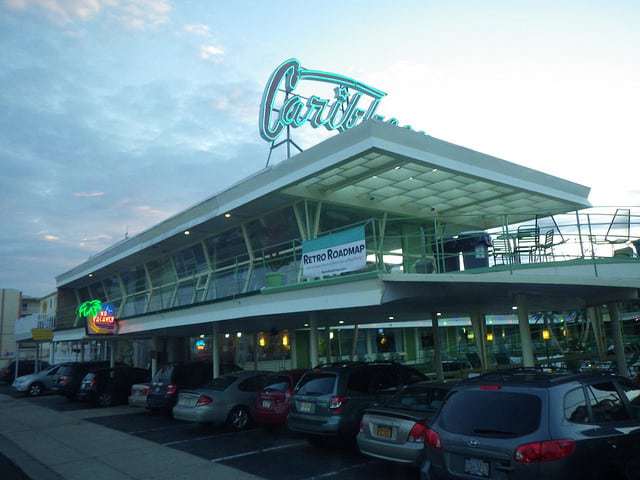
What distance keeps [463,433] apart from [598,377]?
187 centimetres

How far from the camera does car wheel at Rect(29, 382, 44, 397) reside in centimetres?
2681

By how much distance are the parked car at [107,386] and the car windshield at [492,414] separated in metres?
18.5

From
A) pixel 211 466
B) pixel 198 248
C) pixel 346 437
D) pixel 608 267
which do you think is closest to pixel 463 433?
pixel 346 437

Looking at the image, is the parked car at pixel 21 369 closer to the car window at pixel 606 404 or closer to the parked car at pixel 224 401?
the parked car at pixel 224 401

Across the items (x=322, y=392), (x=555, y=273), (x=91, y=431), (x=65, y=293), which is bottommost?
(x=91, y=431)

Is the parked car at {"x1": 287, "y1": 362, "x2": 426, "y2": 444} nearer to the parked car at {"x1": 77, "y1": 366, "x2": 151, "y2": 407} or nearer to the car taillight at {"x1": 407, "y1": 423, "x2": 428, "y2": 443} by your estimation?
the car taillight at {"x1": 407, "y1": 423, "x2": 428, "y2": 443}

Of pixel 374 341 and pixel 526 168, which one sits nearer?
pixel 526 168

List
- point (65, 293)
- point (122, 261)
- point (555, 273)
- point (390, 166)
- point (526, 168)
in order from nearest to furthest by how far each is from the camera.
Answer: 1. point (555, 273)
2. point (390, 166)
3. point (526, 168)
4. point (122, 261)
5. point (65, 293)

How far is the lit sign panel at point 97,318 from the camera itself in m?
23.9

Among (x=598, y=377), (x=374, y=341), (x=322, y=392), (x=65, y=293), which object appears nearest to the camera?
(x=598, y=377)

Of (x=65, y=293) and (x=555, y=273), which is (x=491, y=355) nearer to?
(x=555, y=273)

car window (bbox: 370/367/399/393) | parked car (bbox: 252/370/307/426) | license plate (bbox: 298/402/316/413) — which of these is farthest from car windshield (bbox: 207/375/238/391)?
car window (bbox: 370/367/399/393)

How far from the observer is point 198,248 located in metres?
22.5

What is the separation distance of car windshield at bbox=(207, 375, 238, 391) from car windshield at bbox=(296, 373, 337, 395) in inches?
131
